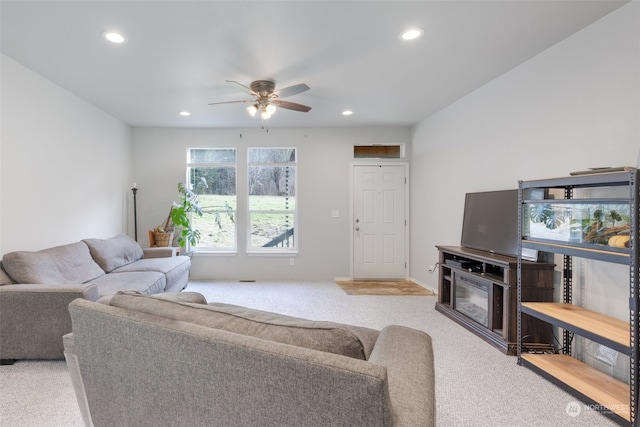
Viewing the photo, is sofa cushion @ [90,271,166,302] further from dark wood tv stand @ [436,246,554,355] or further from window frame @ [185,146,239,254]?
dark wood tv stand @ [436,246,554,355]

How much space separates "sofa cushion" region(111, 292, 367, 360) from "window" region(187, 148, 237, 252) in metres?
4.29

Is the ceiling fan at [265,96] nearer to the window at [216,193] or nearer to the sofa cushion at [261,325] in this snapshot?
the window at [216,193]

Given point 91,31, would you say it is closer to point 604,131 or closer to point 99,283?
point 99,283

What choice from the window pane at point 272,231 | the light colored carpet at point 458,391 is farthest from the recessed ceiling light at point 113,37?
the window pane at point 272,231

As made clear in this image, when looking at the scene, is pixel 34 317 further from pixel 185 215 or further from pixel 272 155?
pixel 272 155

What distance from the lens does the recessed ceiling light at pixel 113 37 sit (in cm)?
239

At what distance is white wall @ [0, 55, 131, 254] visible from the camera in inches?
111

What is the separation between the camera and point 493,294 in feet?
9.26

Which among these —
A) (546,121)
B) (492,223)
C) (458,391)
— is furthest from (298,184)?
(458,391)

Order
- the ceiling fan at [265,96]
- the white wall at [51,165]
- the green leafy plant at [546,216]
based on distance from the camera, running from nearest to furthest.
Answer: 1. the green leafy plant at [546,216]
2. the white wall at [51,165]
3. the ceiling fan at [265,96]

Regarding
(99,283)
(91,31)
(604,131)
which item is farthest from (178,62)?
(604,131)

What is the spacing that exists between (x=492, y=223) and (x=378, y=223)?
90.5 inches

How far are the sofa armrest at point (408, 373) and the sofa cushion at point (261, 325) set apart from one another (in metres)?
0.17

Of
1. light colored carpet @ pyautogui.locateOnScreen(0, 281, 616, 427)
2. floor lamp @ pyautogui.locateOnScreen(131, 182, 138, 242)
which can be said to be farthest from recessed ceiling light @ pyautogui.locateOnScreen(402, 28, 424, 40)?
floor lamp @ pyautogui.locateOnScreen(131, 182, 138, 242)
